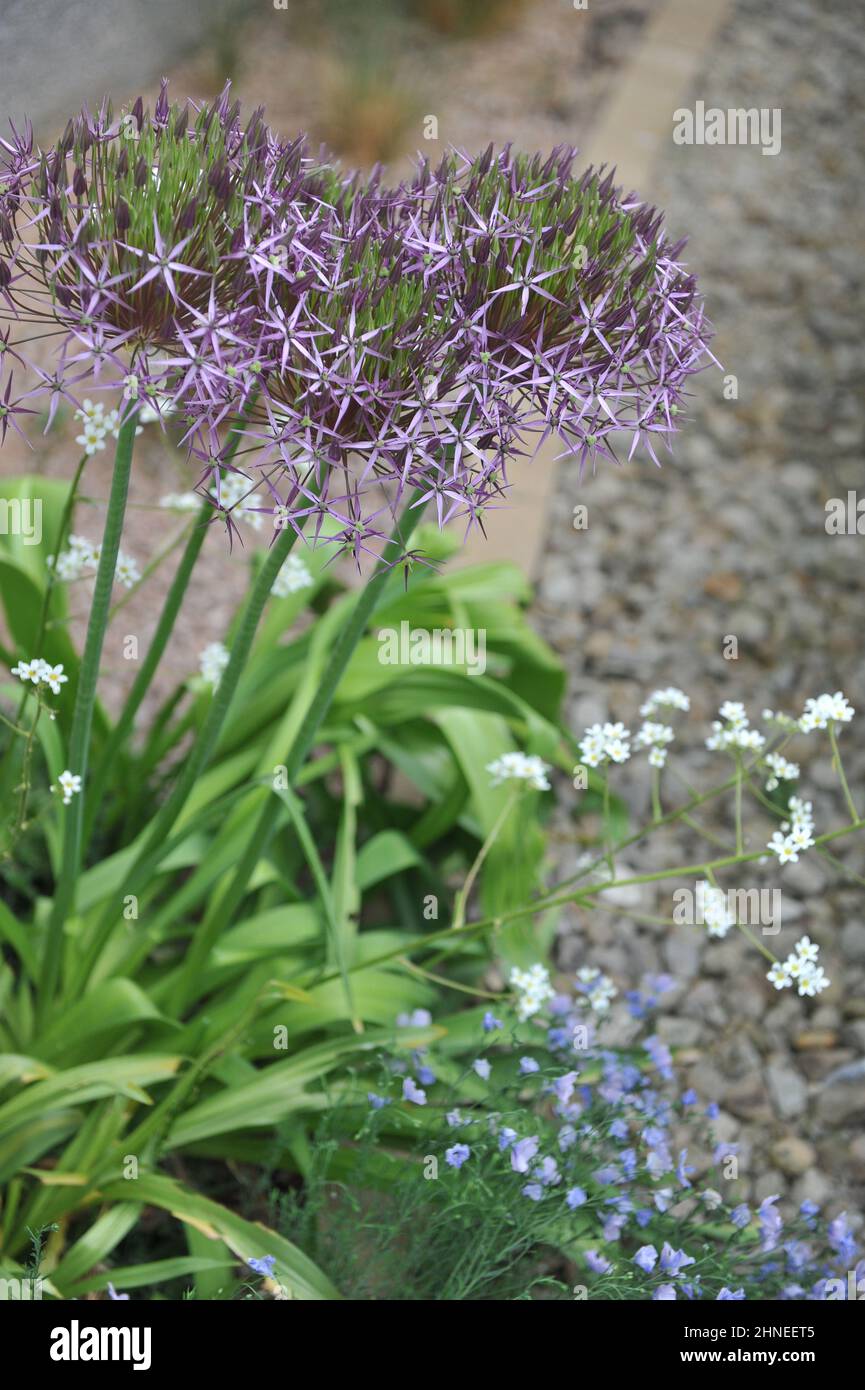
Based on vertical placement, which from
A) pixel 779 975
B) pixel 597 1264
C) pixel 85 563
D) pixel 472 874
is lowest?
pixel 597 1264

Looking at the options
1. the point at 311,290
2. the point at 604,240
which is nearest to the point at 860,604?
the point at 604,240

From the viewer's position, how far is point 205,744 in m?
1.98

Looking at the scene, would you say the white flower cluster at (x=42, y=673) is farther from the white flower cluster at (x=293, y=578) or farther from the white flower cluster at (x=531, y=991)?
the white flower cluster at (x=531, y=991)

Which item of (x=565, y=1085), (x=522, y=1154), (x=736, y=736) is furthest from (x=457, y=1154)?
(x=736, y=736)

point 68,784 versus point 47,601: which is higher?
point 47,601

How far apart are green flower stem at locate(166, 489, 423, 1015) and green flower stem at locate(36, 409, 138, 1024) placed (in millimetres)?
234

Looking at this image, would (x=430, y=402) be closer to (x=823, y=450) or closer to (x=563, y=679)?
(x=563, y=679)

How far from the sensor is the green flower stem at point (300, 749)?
182 cm

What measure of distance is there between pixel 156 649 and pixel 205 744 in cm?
23

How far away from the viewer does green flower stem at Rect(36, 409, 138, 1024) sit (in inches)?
67.2

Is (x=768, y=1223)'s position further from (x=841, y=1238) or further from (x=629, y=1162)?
(x=629, y=1162)

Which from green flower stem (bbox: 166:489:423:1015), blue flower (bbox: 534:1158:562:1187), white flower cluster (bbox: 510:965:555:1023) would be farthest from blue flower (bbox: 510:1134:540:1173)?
green flower stem (bbox: 166:489:423:1015)

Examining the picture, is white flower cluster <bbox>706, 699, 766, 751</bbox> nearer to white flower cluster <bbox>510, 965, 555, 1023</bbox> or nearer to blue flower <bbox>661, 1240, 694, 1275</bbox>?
white flower cluster <bbox>510, 965, 555, 1023</bbox>

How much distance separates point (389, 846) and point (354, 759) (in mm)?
195
